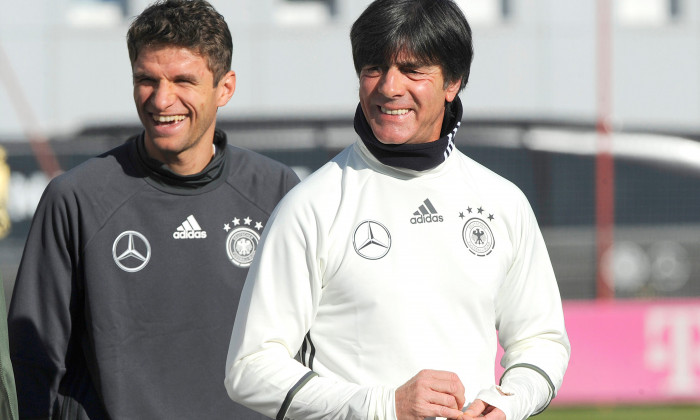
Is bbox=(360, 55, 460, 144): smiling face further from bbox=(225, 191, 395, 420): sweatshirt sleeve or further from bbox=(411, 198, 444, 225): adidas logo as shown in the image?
bbox=(225, 191, 395, 420): sweatshirt sleeve

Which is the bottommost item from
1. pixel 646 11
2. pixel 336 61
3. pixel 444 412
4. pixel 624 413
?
pixel 624 413

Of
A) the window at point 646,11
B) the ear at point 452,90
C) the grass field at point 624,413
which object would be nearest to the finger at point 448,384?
the ear at point 452,90

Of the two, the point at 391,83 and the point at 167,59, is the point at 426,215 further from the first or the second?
the point at 167,59

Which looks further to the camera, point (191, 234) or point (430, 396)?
point (191, 234)

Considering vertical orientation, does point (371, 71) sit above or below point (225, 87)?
above

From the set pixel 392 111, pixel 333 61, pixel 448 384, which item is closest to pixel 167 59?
pixel 392 111

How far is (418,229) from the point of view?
272 centimetres

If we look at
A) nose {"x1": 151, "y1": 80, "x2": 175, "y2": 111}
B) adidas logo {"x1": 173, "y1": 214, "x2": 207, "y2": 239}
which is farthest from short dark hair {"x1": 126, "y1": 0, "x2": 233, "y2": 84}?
adidas logo {"x1": 173, "y1": 214, "x2": 207, "y2": 239}

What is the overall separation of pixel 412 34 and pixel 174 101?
0.97m

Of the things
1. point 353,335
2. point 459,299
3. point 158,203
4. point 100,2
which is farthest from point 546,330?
point 100,2

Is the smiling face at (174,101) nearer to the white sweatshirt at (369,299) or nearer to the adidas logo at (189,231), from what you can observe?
the adidas logo at (189,231)

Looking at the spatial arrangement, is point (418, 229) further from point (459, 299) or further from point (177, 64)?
point (177, 64)

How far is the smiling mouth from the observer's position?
11.2 ft

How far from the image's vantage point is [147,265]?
11.2 feet
